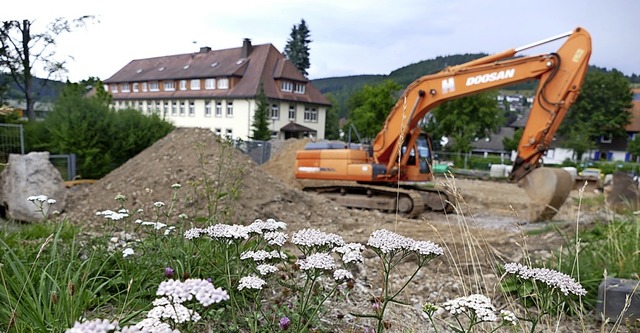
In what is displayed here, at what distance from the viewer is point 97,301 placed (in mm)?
2049

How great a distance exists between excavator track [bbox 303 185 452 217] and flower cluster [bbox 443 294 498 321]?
24.5 feet

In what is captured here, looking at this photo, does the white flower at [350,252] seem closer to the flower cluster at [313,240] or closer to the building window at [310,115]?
the flower cluster at [313,240]

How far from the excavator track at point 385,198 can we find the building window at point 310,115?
2554 centimetres

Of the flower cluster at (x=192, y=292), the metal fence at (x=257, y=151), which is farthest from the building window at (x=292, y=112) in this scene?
the flower cluster at (x=192, y=292)

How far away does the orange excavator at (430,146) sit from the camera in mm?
7863

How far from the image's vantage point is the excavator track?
353 inches

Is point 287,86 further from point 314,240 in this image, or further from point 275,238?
point 314,240

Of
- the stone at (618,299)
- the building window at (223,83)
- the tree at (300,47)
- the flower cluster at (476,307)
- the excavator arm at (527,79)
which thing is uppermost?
the tree at (300,47)

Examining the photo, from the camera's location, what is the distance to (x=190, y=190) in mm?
6641

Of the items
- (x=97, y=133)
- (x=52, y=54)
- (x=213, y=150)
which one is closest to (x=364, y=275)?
(x=213, y=150)

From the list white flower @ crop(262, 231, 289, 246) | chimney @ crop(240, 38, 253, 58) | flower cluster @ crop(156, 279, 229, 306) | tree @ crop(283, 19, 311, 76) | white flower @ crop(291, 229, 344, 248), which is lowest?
white flower @ crop(262, 231, 289, 246)

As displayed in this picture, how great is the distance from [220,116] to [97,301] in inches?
1297

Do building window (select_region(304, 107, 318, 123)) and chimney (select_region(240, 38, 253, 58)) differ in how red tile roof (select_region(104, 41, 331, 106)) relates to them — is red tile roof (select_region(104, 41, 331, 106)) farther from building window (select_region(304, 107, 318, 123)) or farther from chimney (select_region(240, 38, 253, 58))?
building window (select_region(304, 107, 318, 123))

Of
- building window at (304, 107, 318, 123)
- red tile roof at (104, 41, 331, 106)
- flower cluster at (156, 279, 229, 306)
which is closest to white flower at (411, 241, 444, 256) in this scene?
flower cluster at (156, 279, 229, 306)
